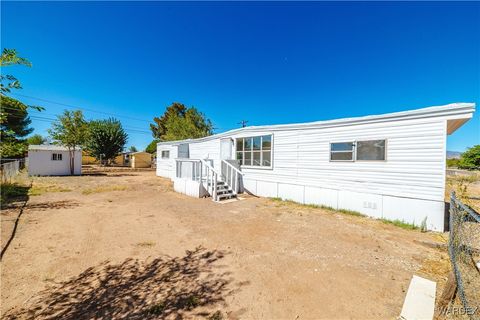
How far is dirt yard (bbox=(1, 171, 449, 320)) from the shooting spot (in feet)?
8.06

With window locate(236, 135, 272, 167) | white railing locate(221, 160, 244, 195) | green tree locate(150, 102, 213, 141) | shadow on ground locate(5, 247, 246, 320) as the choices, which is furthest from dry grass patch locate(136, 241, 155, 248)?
green tree locate(150, 102, 213, 141)

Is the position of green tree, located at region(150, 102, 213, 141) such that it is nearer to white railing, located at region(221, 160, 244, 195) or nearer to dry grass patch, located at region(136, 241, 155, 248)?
white railing, located at region(221, 160, 244, 195)

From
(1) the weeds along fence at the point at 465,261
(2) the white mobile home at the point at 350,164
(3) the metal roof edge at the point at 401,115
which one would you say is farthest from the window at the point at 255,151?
(1) the weeds along fence at the point at 465,261

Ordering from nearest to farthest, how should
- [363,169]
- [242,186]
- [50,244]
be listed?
1. [50,244]
2. [363,169]
3. [242,186]

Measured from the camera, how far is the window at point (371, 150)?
248 inches

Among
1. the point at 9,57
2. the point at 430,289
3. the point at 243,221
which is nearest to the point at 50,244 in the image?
the point at 9,57

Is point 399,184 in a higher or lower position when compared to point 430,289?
higher

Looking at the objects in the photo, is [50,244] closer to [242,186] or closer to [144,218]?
[144,218]

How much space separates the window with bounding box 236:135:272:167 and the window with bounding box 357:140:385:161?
11.9ft

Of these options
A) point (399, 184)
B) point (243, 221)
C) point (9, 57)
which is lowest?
point (243, 221)

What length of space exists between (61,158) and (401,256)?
2339 cm

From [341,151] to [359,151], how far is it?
561mm

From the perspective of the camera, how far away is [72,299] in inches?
101

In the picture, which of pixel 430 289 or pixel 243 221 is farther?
pixel 243 221
